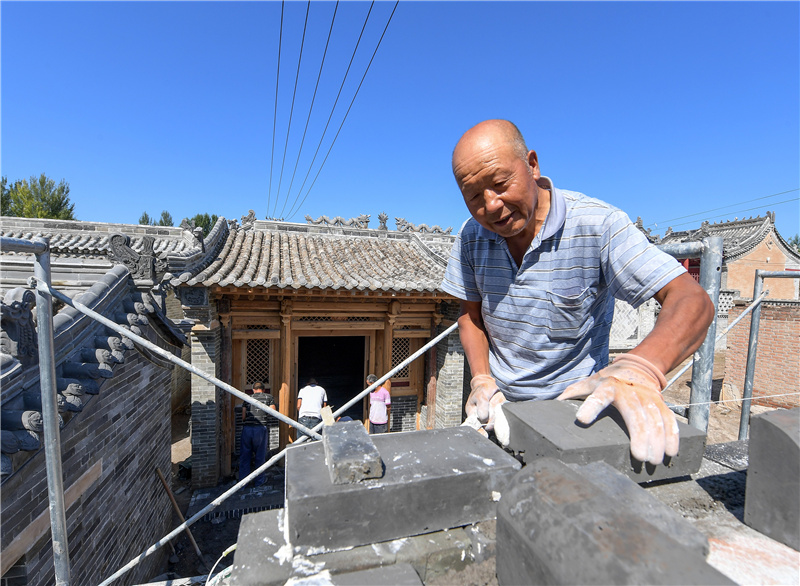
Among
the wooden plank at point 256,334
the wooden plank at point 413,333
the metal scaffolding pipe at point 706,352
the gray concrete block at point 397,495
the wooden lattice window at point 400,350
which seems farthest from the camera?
the wooden lattice window at point 400,350

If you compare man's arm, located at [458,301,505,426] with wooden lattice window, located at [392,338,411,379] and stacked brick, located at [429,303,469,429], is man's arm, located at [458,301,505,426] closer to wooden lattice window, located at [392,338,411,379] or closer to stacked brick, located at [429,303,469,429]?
stacked brick, located at [429,303,469,429]

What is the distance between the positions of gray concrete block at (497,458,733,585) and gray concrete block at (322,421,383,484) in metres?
0.39

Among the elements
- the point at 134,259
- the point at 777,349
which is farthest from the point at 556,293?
the point at 777,349

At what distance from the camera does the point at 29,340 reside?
2.29 metres

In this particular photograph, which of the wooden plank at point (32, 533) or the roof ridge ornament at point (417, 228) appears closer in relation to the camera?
the wooden plank at point (32, 533)

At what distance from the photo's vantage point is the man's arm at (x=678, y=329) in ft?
4.25

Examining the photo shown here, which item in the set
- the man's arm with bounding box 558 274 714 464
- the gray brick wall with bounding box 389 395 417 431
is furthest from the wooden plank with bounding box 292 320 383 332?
the man's arm with bounding box 558 274 714 464

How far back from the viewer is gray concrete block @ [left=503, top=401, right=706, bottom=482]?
4.10ft

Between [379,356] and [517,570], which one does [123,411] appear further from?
[379,356]

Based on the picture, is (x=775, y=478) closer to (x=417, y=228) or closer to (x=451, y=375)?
(x=451, y=375)

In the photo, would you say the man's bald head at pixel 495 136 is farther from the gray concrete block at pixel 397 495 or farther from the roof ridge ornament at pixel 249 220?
the roof ridge ornament at pixel 249 220

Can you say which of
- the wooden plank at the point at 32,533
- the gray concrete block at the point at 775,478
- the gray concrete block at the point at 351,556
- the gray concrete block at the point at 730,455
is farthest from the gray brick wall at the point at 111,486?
the gray concrete block at the point at 730,455

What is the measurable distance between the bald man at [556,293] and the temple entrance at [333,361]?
36.9ft

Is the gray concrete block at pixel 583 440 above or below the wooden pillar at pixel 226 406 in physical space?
above
